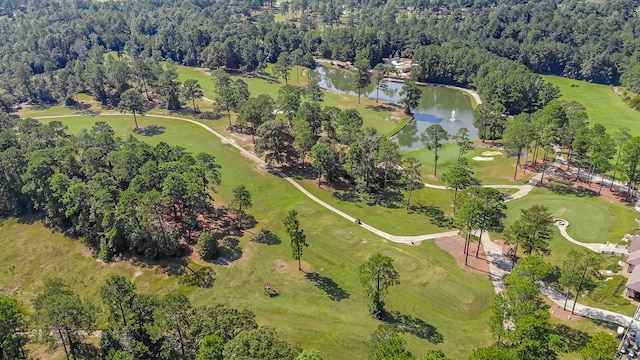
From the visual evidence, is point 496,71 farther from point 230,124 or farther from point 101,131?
point 101,131

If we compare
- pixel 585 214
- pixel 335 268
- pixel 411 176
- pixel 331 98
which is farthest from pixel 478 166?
pixel 331 98

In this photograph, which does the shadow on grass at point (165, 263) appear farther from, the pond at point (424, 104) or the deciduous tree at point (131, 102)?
the pond at point (424, 104)

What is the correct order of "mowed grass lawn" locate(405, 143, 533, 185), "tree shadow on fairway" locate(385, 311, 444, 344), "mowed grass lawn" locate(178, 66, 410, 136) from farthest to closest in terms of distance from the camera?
"mowed grass lawn" locate(178, 66, 410, 136) → "mowed grass lawn" locate(405, 143, 533, 185) → "tree shadow on fairway" locate(385, 311, 444, 344)

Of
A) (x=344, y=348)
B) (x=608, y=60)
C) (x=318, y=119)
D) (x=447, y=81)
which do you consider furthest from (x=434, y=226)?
(x=608, y=60)

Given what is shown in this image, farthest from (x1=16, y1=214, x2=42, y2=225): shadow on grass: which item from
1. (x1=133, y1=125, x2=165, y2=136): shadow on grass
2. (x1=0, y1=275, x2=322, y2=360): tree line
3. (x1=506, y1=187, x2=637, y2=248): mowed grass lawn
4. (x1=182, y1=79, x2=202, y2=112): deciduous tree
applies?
(x1=506, y1=187, x2=637, y2=248): mowed grass lawn

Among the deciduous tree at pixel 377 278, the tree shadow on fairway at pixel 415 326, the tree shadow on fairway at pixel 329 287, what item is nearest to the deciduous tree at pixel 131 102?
the tree shadow on fairway at pixel 329 287

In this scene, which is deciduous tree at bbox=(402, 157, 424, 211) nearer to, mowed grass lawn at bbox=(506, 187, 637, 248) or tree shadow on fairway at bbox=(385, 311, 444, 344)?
mowed grass lawn at bbox=(506, 187, 637, 248)
